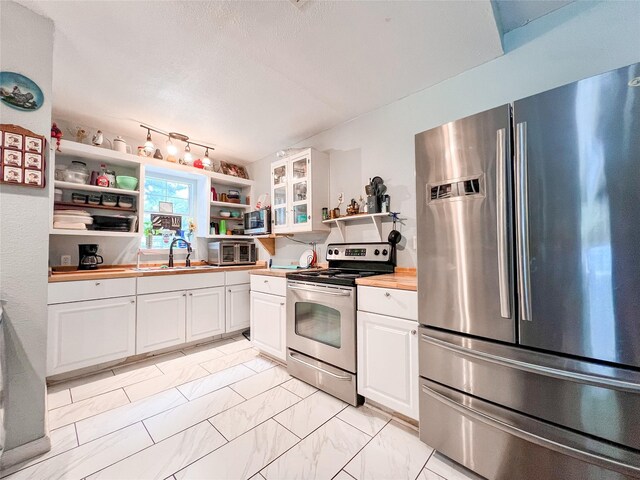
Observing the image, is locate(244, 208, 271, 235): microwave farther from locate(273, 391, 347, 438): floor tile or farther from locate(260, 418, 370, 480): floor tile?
locate(260, 418, 370, 480): floor tile

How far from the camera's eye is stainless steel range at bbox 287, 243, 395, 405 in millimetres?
1839

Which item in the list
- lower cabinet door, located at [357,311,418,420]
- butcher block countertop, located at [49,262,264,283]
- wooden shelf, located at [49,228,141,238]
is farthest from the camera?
wooden shelf, located at [49,228,141,238]

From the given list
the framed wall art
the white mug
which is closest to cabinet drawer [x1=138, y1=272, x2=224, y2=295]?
the framed wall art

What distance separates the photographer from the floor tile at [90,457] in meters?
1.28

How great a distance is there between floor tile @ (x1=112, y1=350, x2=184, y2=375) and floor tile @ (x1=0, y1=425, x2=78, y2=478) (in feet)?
2.68

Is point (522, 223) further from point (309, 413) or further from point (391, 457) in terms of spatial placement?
point (309, 413)

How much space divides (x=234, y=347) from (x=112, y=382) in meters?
1.10

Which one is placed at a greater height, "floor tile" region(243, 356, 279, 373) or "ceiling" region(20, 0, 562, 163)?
"ceiling" region(20, 0, 562, 163)

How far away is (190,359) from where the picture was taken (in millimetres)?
2643

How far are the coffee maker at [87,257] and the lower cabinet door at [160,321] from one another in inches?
24.3

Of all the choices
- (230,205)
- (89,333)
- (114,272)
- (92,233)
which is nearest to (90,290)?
(114,272)

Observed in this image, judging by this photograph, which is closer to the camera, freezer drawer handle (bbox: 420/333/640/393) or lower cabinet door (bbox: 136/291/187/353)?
freezer drawer handle (bbox: 420/333/640/393)

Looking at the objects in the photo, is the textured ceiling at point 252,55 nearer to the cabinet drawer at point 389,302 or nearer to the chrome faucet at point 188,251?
the chrome faucet at point 188,251

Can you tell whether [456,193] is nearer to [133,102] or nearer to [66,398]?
[133,102]
